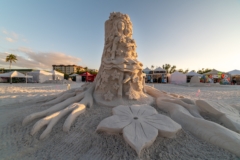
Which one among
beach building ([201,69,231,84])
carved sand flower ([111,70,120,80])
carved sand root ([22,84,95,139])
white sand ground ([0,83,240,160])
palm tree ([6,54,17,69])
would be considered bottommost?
white sand ground ([0,83,240,160])

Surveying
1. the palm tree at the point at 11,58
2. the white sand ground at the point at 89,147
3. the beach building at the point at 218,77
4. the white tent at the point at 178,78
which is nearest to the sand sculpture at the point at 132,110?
the white sand ground at the point at 89,147

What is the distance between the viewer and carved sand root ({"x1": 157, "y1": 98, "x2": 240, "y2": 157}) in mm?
1446

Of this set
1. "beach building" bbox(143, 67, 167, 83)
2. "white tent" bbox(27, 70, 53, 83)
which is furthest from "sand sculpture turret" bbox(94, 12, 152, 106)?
"white tent" bbox(27, 70, 53, 83)

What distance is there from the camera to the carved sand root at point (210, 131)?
1446mm

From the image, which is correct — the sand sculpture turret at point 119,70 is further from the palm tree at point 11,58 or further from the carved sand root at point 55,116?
the palm tree at point 11,58

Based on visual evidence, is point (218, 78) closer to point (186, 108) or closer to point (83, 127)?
point (186, 108)

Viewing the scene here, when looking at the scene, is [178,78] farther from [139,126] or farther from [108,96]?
[139,126]

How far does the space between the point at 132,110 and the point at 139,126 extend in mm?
471

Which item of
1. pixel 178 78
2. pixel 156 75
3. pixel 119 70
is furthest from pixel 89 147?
pixel 156 75

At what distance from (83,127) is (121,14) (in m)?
3.04

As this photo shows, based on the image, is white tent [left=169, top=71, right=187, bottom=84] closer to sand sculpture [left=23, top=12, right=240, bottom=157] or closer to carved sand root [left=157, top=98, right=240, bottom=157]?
sand sculpture [left=23, top=12, right=240, bottom=157]

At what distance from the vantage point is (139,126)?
1.76m

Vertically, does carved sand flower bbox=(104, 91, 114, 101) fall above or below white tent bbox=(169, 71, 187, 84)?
below

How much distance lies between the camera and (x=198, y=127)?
1812mm
